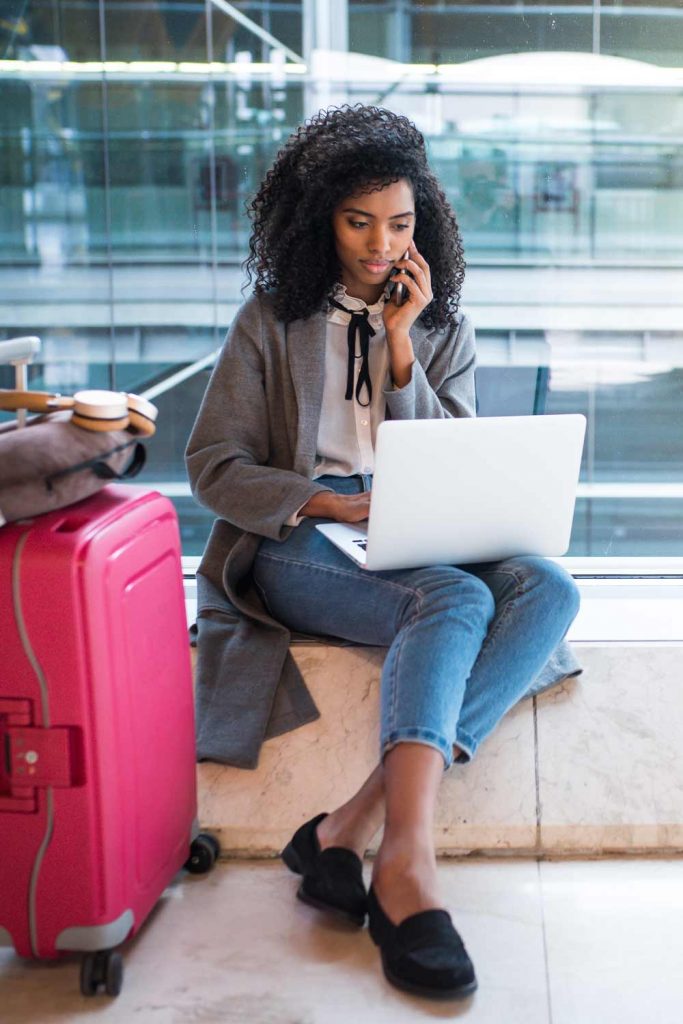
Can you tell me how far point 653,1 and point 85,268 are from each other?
64.1 inches

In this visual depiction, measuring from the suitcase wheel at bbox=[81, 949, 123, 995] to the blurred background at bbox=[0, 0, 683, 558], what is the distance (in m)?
1.40

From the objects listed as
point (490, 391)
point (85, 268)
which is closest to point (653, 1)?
point (490, 391)

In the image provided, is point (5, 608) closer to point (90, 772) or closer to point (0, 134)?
point (90, 772)

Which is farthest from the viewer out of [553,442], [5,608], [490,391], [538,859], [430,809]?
[490,391]

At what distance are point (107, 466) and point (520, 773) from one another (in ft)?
2.89

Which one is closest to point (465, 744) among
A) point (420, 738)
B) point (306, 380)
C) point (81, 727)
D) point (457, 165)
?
point (420, 738)

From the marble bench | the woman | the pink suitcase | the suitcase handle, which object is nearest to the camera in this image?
the pink suitcase

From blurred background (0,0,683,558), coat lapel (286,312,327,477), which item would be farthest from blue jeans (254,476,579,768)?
blurred background (0,0,683,558)

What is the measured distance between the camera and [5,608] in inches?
51.9

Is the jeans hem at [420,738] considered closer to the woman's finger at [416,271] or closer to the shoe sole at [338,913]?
the shoe sole at [338,913]

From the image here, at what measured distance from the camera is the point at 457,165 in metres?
2.64

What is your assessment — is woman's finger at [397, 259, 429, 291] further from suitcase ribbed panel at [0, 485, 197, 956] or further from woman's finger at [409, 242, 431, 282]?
suitcase ribbed panel at [0, 485, 197, 956]

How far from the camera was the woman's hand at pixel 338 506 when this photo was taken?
1.80 m

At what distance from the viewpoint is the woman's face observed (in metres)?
1.86
